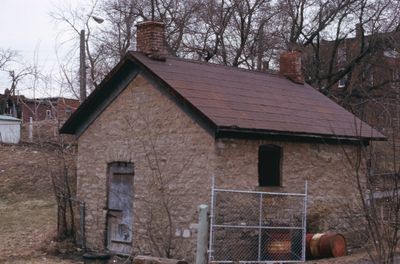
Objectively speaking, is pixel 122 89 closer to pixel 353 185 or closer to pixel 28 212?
pixel 353 185

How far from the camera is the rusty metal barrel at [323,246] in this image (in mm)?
14539

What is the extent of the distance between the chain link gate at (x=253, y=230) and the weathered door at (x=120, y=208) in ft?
10.2

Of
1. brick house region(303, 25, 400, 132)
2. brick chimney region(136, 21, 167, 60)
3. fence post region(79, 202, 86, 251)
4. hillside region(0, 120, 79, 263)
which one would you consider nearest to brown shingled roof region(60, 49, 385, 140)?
brick chimney region(136, 21, 167, 60)

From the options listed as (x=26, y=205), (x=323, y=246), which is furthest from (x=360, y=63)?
Result: (x=323, y=246)

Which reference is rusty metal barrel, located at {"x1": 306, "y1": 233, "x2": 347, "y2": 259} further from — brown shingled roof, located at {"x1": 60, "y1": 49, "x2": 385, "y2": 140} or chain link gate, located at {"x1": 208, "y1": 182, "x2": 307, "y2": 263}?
brown shingled roof, located at {"x1": 60, "y1": 49, "x2": 385, "y2": 140}

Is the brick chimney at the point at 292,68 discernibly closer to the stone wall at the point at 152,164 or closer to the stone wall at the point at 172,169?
the stone wall at the point at 172,169

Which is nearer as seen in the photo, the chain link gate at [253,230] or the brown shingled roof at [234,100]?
the chain link gate at [253,230]

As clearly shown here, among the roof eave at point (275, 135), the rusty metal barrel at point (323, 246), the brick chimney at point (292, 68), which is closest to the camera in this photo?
the roof eave at point (275, 135)

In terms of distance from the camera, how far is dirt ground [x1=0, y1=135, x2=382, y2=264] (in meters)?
16.1

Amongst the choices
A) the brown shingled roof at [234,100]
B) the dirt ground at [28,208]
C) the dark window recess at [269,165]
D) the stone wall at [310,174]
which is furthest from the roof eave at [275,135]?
the dirt ground at [28,208]

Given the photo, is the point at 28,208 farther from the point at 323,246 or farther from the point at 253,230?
the point at 323,246

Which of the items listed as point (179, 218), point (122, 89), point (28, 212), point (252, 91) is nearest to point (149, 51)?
point (122, 89)

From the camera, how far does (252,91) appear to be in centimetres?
1659

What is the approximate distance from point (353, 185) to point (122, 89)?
6.49m
